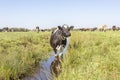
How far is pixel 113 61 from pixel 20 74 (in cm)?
371

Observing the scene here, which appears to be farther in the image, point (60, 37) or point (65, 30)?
point (65, 30)

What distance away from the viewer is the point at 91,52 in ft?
38.8

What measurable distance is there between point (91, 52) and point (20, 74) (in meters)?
3.45

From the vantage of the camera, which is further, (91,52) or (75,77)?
(91,52)

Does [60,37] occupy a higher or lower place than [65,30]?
lower

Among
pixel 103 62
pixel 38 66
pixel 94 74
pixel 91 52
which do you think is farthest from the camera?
pixel 38 66

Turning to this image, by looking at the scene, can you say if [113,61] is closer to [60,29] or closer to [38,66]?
[38,66]

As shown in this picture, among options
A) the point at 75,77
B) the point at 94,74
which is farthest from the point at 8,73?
the point at 94,74

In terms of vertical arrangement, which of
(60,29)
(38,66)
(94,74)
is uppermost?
(60,29)

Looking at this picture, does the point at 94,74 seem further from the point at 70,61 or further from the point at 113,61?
the point at 70,61

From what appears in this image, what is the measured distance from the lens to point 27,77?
34.0 feet

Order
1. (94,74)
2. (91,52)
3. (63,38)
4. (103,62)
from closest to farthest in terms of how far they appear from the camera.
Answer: (94,74)
(103,62)
(91,52)
(63,38)

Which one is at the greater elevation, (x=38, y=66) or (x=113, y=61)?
(x=113, y=61)

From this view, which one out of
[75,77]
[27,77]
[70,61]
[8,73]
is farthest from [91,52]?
[75,77]
